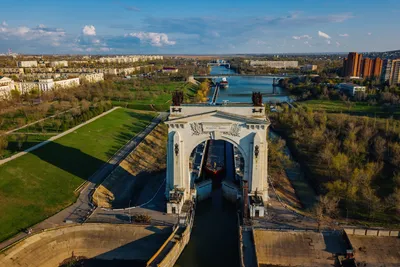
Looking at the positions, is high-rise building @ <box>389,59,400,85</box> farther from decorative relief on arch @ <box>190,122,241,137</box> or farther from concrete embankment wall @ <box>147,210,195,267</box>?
concrete embankment wall @ <box>147,210,195,267</box>

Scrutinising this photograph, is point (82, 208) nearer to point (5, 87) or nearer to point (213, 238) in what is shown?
point (213, 238)

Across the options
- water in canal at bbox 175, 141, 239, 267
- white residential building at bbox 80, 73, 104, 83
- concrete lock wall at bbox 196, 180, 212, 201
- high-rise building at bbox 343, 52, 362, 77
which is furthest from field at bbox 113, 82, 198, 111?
high-rise building at bbox 343, 52, 362, 77

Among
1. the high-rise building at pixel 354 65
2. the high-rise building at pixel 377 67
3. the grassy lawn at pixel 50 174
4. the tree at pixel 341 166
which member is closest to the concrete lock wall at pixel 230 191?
the tree at pixel 341 166

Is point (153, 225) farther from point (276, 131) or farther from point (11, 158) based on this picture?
point (276, 131)

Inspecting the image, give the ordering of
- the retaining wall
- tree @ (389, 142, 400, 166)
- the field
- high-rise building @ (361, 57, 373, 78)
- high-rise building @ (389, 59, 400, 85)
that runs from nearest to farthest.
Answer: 1. the retaining wall
2. tree @ (389, 142, 400, 166)
3. the field
4. high-rise building @ (389, 59, 400, 85)
5. high-rise building @ (361, 57, 373, 78)

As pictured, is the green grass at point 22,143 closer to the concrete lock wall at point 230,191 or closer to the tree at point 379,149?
the concrete lock wall at point 230,191
